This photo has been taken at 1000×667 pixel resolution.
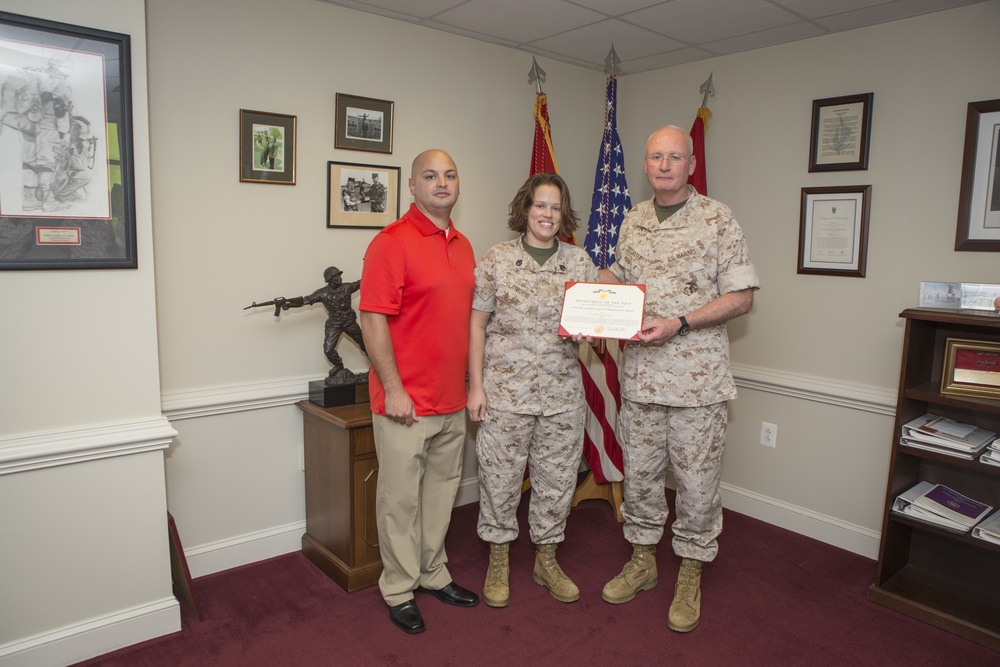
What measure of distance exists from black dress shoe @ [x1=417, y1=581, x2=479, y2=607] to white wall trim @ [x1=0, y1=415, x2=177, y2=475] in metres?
1.12

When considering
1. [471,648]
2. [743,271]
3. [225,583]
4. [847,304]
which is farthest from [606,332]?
[225,583]

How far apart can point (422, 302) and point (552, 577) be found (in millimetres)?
1171

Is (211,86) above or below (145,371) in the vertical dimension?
above

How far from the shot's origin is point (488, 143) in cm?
342

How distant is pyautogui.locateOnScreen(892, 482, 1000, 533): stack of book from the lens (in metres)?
2.46

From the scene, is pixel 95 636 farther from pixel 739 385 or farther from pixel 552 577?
pixel 739 385

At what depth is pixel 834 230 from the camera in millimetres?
3039

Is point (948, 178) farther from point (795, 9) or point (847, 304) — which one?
point (795, 9)

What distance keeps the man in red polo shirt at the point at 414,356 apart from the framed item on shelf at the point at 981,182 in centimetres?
194

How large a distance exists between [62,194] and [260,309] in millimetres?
895

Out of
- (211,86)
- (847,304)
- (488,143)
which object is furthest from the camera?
(488,143)

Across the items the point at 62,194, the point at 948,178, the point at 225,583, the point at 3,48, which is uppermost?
the point at 3,48

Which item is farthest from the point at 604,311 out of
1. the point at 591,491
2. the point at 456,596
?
the point at 591,491

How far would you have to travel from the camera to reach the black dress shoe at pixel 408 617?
235 cm
